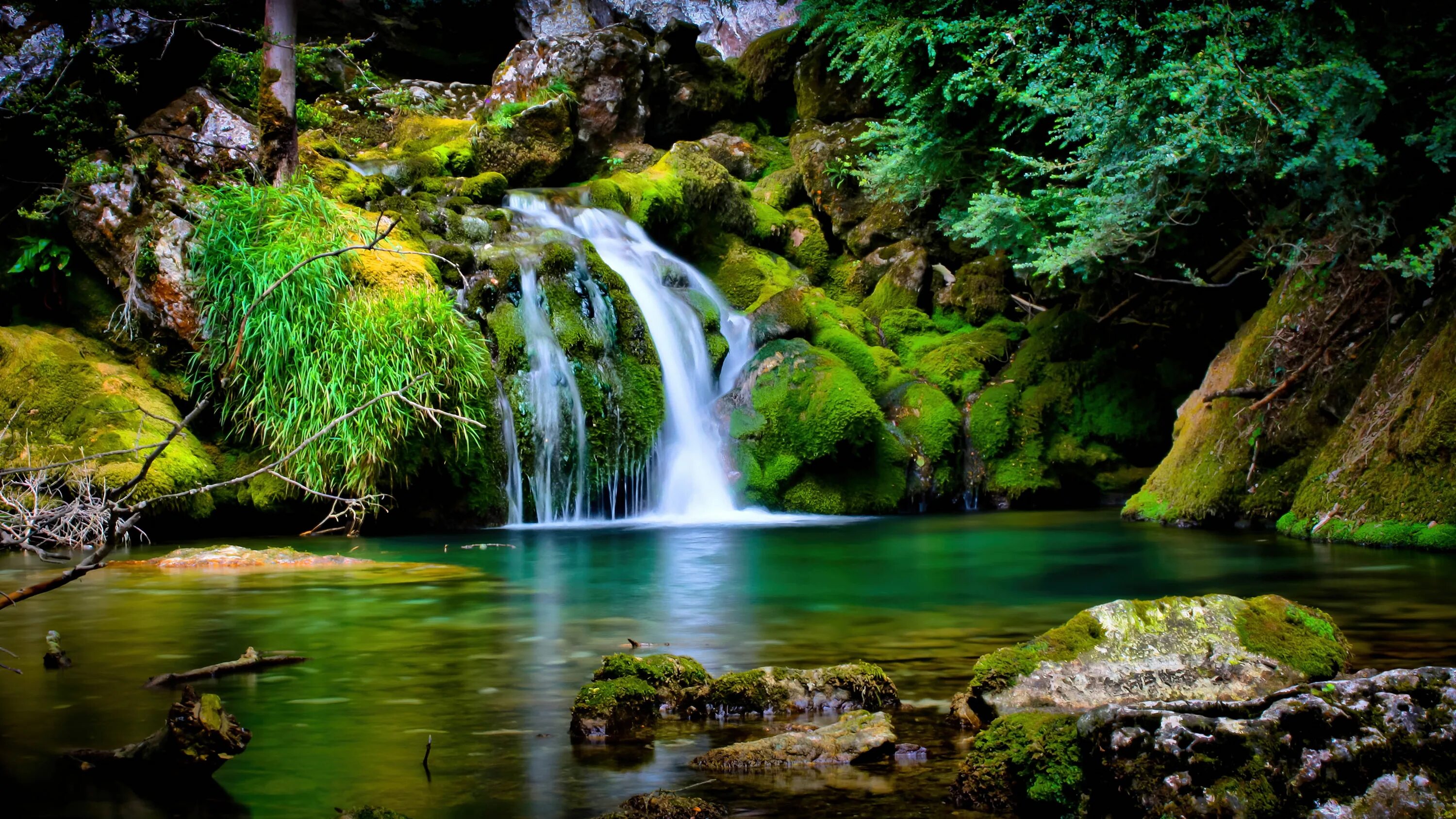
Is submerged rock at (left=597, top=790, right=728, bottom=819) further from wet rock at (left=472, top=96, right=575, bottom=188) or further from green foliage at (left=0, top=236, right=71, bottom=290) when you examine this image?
wet rock at (left=472, top=96, right=575, bottom=188)

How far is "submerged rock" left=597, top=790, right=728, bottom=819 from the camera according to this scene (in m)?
2.63

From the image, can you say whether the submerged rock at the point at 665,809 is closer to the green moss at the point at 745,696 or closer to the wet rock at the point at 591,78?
the green moss at the point at 745,696

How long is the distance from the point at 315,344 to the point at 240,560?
257 cm

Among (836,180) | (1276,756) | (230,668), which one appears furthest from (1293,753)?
(836,180)

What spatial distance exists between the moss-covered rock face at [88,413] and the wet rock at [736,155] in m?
10.8

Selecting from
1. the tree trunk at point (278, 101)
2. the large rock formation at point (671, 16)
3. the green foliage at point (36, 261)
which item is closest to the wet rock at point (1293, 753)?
the tree trunk at point (278, 101)

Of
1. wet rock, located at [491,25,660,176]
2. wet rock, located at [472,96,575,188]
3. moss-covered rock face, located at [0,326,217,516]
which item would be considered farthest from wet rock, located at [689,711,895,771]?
wet rock, located at [491,25,660,176]

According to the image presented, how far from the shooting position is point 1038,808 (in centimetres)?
271

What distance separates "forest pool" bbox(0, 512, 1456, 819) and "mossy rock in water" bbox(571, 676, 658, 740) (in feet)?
0.32

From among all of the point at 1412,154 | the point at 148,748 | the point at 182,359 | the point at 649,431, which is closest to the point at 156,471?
the point at 182,359

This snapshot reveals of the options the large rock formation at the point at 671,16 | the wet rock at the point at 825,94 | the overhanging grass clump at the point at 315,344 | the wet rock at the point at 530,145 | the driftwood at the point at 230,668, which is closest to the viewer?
the driftwood at the point at 230,668

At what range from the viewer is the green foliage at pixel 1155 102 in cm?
823

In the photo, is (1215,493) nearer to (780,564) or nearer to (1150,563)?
(1150,563)

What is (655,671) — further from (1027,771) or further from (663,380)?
(663,380)
